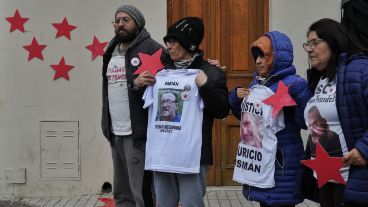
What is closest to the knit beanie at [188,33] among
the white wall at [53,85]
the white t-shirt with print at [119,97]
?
the white t-shirt with print at [119,97]

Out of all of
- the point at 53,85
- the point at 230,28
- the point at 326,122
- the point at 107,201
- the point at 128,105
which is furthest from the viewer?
the point at 230,28

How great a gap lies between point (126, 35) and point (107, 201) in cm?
252

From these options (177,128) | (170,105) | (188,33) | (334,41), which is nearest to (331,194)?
(334,41)

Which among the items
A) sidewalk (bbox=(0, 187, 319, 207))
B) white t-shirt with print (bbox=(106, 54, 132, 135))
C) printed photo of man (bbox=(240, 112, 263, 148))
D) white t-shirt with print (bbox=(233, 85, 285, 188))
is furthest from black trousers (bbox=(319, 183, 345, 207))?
sidewalk (bbox=(0, 187, 319, 207))

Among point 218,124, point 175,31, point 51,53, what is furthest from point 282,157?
point 51,53

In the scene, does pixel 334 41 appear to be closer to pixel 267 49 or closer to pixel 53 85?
pixel 267 49

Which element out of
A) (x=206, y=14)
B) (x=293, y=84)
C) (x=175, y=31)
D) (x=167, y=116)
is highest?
(x=206, y=14)

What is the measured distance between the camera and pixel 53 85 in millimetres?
6289

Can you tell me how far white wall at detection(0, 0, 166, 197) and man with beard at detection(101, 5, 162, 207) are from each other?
6.04ft

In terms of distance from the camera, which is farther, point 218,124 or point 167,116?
point 218,124

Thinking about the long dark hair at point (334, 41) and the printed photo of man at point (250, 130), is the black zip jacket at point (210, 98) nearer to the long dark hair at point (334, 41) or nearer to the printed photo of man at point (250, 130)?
the printed photo of man at point (250, 130)

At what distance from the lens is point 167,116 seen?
373cm

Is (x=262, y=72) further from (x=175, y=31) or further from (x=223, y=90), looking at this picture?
(x=175, y=31)

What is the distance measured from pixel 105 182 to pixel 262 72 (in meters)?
3.46
